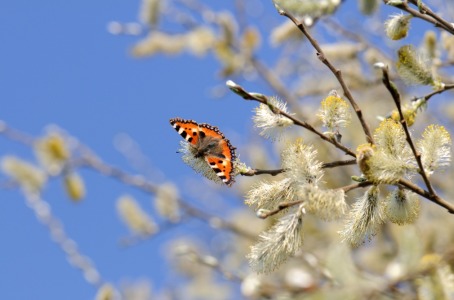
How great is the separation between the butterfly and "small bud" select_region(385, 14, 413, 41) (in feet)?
1.57

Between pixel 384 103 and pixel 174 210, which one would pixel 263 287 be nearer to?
pixel 174 210

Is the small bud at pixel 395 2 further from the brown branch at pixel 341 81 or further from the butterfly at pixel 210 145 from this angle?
the butterfly at pixel 210 145

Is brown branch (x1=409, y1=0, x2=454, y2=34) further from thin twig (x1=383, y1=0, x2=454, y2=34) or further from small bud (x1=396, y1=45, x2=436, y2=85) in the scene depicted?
small bud (x1=396, y1=45, x2=436, y2=85)

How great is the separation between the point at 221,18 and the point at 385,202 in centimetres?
270

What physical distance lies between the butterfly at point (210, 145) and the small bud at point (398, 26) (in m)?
0.48

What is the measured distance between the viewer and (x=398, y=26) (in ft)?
5.88

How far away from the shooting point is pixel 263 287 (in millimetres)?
2406

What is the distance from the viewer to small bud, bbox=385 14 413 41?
1.79 meters

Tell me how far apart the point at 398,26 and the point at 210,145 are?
54cm

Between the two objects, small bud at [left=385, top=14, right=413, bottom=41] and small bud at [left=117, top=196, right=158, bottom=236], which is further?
small bud at [left=117, top=196, right=158, bottom=236]

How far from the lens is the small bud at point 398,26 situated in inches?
70.4

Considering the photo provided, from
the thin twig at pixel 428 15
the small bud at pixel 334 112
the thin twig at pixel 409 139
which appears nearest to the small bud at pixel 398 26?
the thin twig at pixel 428 15

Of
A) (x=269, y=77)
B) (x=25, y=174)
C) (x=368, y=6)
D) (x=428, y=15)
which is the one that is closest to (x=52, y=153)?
(x=25, y=174)

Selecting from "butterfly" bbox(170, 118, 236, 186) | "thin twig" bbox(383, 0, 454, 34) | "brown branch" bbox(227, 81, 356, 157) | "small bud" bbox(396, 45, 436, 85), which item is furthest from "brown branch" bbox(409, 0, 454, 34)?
"butterfly" bbox(170, 118, 236, 186)
